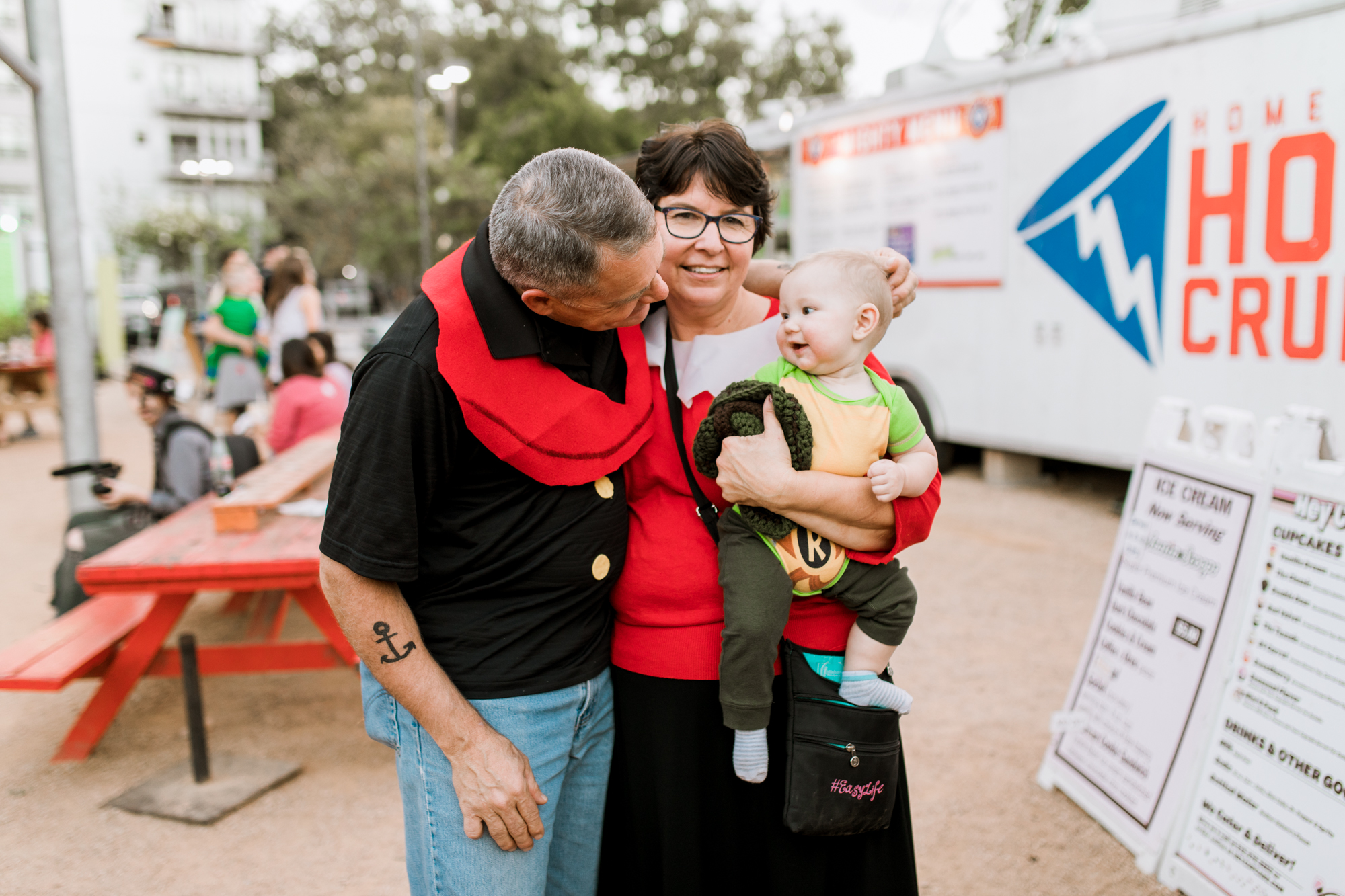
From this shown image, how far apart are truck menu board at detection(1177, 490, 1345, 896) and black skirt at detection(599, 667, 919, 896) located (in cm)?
114

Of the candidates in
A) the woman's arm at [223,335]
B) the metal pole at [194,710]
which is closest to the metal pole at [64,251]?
the woman's arm at [223,335]

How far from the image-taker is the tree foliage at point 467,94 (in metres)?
31.7

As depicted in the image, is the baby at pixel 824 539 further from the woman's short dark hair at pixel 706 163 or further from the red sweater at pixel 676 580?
the woman's short dark hair at pixel 706 163

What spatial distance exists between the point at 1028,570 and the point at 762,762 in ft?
15.1

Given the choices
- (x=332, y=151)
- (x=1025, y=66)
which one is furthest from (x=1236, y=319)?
(x=332, y=151)

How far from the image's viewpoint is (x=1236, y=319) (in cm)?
564

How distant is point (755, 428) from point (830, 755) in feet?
2.09

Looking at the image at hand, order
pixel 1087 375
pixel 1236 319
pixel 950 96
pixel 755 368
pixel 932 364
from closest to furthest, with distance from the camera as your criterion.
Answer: pixel 755 368, pixel 1236 319, pixel 1087 375, pixel 950 96, pixel 932 364

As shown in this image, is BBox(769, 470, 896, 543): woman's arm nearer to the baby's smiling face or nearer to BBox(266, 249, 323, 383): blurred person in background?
the baby's smiling face

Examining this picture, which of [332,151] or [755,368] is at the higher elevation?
[332,151]

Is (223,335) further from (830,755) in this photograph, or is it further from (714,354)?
(830,755)

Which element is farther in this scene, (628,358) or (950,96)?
(950,96)

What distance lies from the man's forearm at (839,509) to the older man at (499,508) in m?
0.30

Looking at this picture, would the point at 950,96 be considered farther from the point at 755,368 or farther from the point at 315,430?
the point at 755,368
